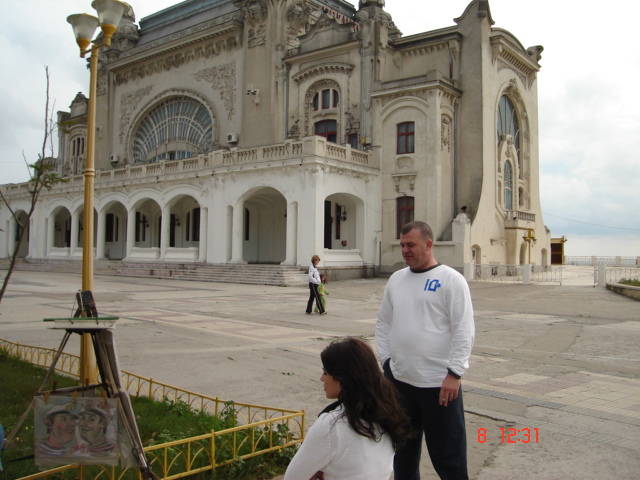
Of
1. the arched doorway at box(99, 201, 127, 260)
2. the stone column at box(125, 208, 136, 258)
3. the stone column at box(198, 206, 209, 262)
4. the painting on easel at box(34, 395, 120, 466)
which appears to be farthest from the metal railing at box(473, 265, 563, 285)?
the painting on easel at box(34, 395, 120, 466)

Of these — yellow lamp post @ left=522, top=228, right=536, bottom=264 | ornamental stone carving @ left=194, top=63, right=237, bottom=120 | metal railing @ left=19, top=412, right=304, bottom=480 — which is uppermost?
ornamental stone carving @ left=194, top=63, right=237, bottom=120

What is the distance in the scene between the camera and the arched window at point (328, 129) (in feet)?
111

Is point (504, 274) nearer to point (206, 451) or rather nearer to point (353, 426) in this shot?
point (206, 451)

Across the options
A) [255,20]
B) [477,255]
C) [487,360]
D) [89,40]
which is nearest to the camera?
[89,40]

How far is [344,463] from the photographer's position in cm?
278

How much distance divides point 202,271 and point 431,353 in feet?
90.8

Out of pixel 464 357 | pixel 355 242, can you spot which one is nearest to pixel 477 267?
pixel 355 242

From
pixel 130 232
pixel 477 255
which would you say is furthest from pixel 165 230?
pixel 477 255

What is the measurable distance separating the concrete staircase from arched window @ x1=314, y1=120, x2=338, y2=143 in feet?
29.5

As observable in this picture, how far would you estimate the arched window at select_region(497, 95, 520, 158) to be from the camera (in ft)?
114

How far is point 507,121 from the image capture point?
118 feet

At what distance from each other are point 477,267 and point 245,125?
16654 mm

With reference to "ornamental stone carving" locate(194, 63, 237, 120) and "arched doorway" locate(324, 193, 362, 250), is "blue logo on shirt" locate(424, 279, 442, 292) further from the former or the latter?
"ornamental stone carving" locate(194, 63, 237, 120)

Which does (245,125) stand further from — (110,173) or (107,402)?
(107,402)
